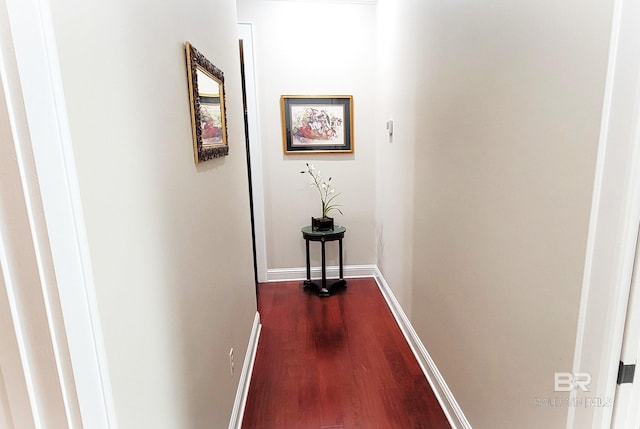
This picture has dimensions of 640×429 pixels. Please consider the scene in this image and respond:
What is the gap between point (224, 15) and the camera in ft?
6.37

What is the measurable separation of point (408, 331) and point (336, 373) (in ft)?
2.20

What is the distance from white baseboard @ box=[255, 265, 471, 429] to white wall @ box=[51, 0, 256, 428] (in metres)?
1.15

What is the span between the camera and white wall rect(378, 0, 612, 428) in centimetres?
99

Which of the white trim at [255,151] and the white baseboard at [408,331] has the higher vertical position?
the white trim at [255,151]

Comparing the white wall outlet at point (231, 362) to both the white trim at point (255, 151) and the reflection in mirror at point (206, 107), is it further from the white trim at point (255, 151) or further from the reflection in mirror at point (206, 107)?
the white trim at point (255, 151)

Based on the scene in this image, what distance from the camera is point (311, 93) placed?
3.51 m

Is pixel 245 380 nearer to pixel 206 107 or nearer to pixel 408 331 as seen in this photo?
pixel 408 331

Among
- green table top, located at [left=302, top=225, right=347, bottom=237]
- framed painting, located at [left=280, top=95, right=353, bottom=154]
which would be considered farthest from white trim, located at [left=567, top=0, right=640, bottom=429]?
framed painting, located at [left=280, top=95, right=353, bottom=154]

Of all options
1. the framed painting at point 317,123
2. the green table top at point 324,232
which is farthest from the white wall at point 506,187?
the framed painting at point 317,123

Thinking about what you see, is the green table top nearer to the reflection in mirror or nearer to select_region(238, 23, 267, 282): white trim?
select_region(238, 23, 267, 282): white trim

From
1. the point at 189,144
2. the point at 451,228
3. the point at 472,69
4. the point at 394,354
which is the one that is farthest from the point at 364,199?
the point at 189,144

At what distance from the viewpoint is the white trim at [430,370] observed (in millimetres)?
1774

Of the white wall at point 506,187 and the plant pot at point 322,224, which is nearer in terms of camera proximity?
the white wall at point 506,187

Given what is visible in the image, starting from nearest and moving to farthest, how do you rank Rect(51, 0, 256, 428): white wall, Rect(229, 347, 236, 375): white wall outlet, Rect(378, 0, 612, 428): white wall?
Rect(51, 0, 256, 428): white wall
Rect(378, 0, 612, 428): white wall
Rect(229, 347, 236, 375): white wall outlet
